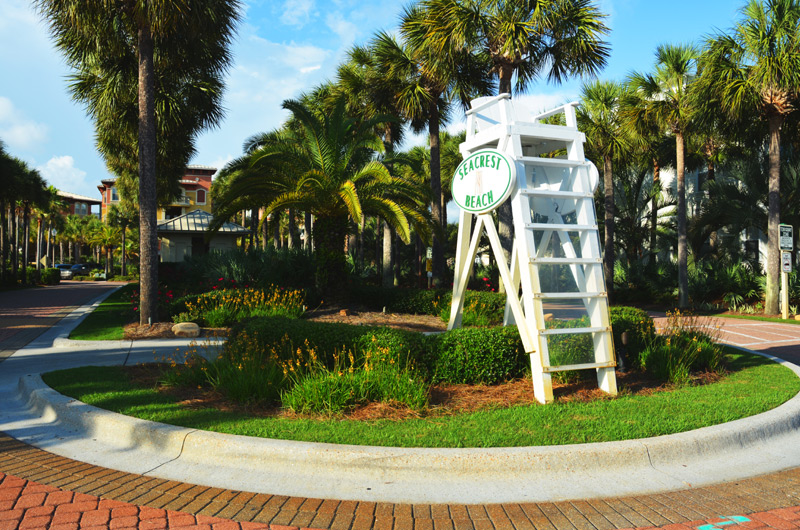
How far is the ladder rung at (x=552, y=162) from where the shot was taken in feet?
21.2

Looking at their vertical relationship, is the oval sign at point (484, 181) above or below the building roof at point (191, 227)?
below

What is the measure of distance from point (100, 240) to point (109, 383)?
7362 centimetres

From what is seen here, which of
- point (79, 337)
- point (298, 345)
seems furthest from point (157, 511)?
point (79, 337)

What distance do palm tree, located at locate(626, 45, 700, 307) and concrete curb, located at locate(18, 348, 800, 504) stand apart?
1713cm

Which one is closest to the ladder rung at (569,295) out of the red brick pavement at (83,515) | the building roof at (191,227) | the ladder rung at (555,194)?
the ladder rung at (555,194)

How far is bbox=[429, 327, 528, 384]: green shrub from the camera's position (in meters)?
6.63

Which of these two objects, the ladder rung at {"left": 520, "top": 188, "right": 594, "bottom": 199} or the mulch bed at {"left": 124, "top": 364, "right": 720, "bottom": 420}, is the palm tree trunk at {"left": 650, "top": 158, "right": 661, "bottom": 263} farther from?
the ladder rung at {"left": 520, "top": 188, "right": 594, "bottom": 199}

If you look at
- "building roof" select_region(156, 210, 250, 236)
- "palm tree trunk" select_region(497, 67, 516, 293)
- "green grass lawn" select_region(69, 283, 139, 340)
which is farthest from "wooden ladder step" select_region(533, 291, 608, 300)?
"building roof" select_region(156, 210, 250, 236)

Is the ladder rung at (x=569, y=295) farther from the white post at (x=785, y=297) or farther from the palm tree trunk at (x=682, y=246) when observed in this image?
the palm tree trunk at (x=682, y=246)

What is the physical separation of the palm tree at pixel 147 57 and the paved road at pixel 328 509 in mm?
8966

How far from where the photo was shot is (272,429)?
4.66 metres

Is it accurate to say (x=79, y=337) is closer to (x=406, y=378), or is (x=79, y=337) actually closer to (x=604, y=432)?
(x=406, y=378)

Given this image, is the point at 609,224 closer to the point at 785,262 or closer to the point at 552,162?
the point at 785,262

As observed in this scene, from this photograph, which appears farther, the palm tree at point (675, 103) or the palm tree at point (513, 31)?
the palm tree at point (675, 103)
